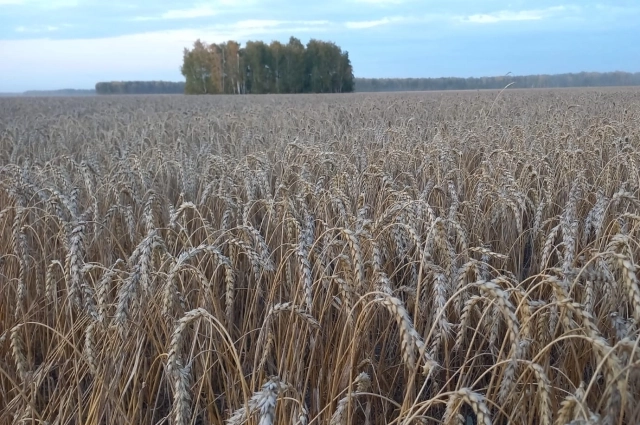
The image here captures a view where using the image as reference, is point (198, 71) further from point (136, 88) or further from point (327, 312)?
point (327, 312)

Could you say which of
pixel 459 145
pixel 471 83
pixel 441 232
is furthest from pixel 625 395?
pixel 471 83

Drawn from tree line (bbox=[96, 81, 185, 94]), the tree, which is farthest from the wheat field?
tree line (bbox=[96, 81, 185, 94])

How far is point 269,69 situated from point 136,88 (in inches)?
1125

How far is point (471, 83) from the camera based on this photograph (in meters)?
60.9

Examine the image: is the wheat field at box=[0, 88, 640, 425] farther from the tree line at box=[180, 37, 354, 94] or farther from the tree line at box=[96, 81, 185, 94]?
the tree line at box=[96, 81, 185, 94]

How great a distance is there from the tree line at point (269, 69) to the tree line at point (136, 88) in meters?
17.2

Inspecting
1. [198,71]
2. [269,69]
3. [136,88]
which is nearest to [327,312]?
[269,69]

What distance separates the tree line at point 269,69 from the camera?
4900 centimetres

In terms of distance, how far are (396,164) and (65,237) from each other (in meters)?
2.19

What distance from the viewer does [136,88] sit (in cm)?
7025

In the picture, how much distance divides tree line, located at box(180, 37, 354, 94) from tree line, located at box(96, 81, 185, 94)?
17.2 meters

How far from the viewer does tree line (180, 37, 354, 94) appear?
49.0 m

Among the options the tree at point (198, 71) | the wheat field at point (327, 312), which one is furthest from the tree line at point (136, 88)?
the wheat field at point (327, 312)

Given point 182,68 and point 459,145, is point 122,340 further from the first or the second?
point 182,68
